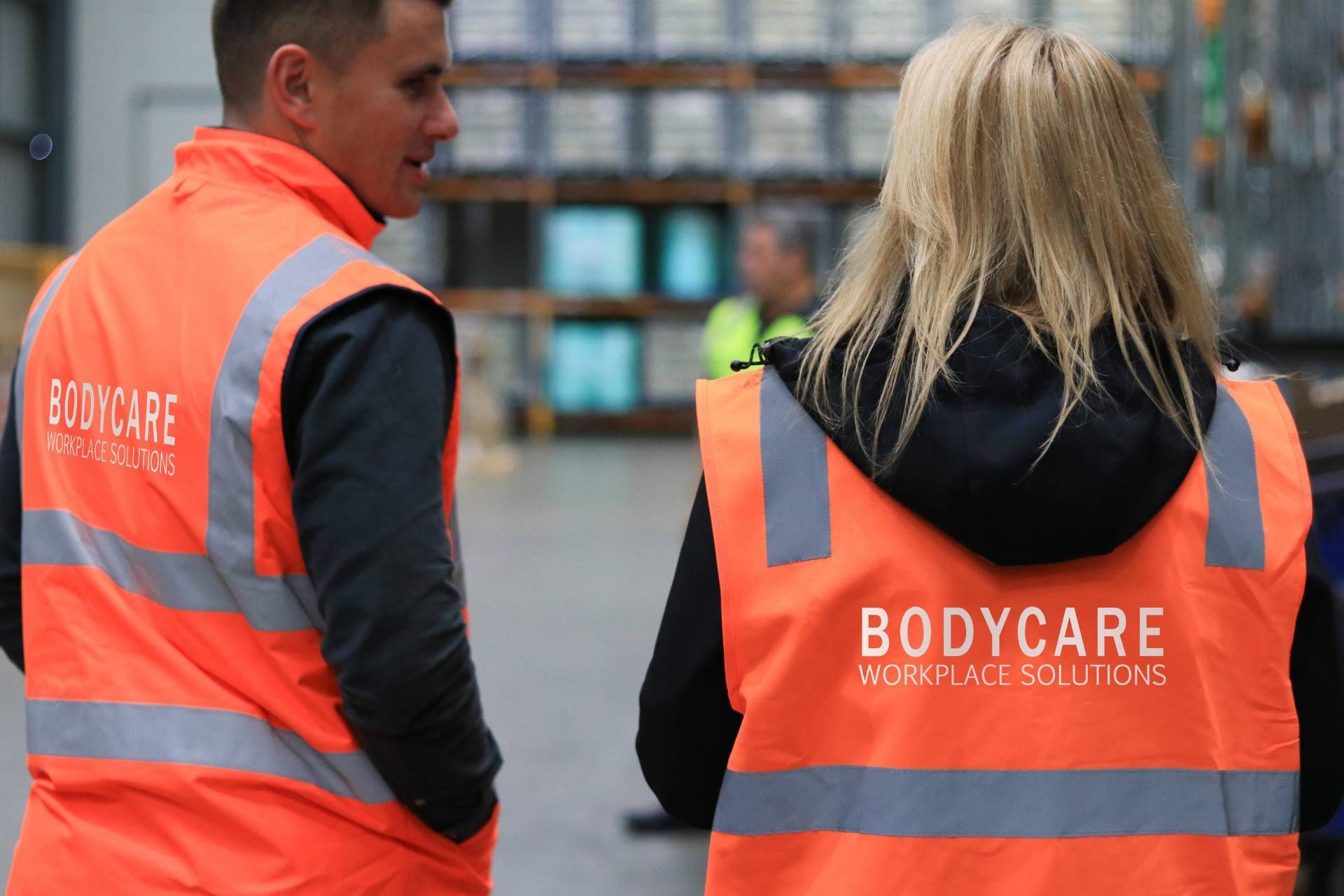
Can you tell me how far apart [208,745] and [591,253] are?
42.0 ft

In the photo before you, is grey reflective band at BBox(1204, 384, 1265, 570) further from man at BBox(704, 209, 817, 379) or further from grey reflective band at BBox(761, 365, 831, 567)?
man at BBox(704, 209, 817, 379)

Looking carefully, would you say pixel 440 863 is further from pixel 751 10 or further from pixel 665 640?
pixel 751 10

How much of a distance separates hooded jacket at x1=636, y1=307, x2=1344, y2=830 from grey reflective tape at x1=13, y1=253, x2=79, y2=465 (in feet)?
2.55

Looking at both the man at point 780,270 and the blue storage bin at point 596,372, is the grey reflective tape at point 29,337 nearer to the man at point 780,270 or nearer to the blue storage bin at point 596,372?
the man at point 780,270

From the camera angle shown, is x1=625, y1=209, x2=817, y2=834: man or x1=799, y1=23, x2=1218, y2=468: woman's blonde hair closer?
x1=799, y1=23, x2=1218, y2=468: woman's blonde hair

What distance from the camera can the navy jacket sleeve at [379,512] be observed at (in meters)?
1.32

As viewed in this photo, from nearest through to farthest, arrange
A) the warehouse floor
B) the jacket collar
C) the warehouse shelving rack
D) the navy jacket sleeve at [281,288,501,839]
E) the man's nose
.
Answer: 1. the navy jacket sleeve at [281,288,501,839]
2. the jacket collar
3. the man's nose
4. the warehouse floor
5. the warehouse shelving rack

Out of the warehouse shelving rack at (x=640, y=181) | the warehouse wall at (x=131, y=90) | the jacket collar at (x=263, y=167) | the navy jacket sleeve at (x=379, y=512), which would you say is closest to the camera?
the navy jacket sleeve at (x=379, y=512)

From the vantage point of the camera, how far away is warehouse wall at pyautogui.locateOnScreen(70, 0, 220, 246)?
25.7 ft

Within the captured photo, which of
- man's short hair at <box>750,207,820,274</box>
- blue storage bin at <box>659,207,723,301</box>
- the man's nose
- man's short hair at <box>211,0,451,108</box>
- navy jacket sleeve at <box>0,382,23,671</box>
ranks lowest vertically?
blue storage bin at <box>659,207,723,301</box>

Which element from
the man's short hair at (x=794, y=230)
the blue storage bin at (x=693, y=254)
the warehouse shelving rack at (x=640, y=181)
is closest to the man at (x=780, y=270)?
the man's short hair at (x=794, y=230)

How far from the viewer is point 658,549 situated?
7762mm

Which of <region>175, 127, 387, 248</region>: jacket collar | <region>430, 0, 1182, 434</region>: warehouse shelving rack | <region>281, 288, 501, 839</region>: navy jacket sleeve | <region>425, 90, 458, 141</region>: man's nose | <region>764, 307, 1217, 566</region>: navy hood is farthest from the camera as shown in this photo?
<region>430, 0, 1182, 434</region>: warehouse shelving rack

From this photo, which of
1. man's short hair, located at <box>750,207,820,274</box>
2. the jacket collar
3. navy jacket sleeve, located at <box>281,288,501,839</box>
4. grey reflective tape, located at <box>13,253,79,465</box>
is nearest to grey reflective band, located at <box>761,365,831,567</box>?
navy jacket sleeve, located at <box>281,288,501,839</box>
